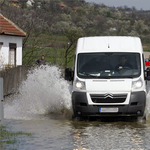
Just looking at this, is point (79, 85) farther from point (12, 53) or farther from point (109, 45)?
point (12, 53)

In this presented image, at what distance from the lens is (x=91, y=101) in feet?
48.5

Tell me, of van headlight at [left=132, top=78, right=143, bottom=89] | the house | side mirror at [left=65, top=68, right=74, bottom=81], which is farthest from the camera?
the house

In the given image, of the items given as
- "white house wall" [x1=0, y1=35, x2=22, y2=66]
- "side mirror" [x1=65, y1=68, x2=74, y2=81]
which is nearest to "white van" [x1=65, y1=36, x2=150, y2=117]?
"side mirror" [x1=65, y1=68, x2=74, y2=81]

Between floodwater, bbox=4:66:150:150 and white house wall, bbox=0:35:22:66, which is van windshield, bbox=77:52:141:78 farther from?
white house wall, bbox=0:35:22:66

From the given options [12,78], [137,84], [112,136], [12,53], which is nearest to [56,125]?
[137,84]

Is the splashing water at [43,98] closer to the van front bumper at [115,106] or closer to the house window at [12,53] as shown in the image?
the van front bumper at [115,106]

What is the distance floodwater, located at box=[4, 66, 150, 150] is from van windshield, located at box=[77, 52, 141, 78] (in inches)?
40.1

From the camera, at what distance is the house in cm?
3816

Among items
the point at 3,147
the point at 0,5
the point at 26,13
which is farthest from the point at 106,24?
the point at 3,147

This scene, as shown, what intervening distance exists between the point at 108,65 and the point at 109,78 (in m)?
0.62

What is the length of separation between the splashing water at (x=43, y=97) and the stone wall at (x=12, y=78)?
18.3 feet

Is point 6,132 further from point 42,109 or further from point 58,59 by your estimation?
point 58,59

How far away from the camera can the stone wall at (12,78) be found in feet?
83.6

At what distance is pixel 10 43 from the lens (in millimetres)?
39469
